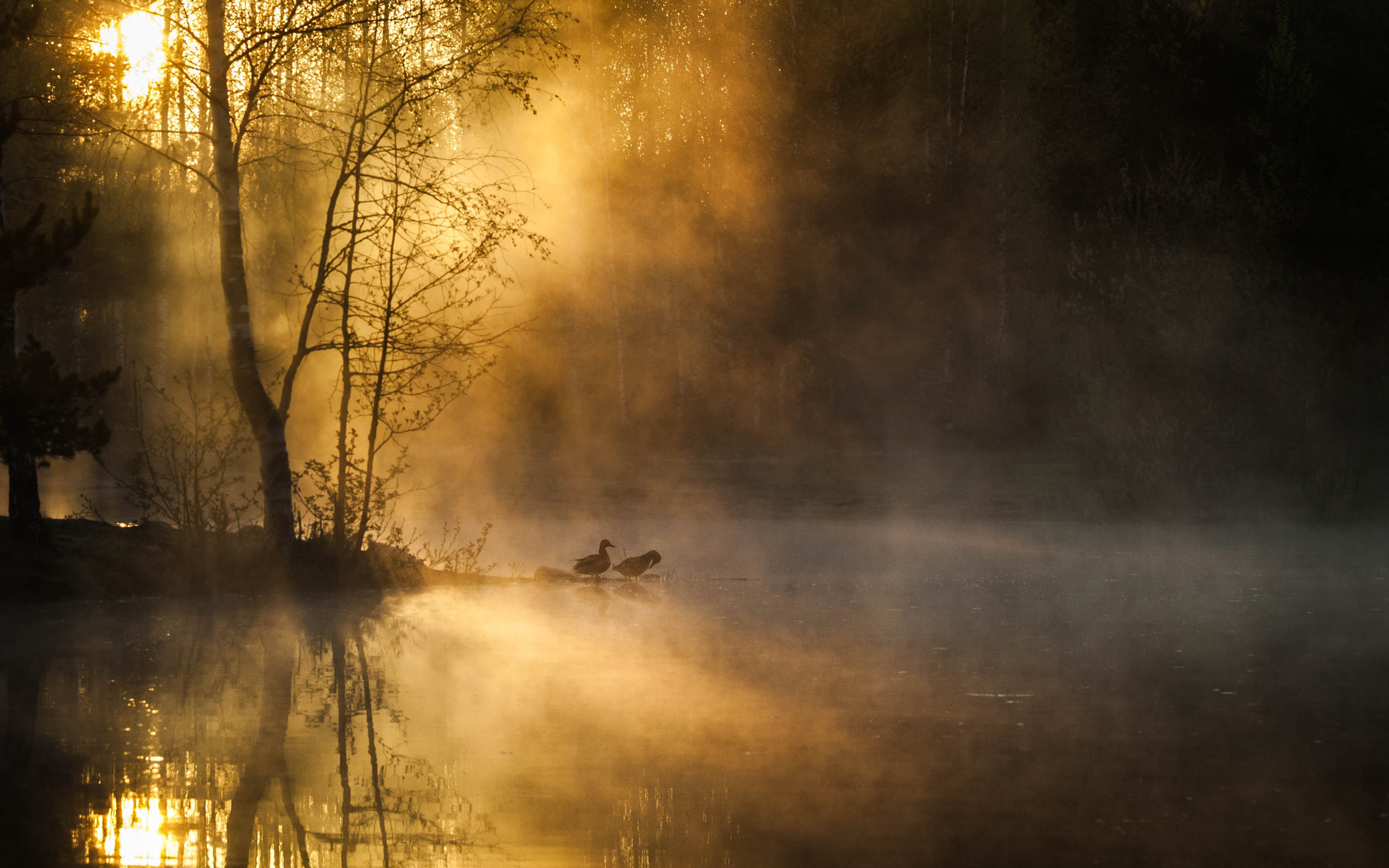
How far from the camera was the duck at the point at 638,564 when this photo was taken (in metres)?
14.3

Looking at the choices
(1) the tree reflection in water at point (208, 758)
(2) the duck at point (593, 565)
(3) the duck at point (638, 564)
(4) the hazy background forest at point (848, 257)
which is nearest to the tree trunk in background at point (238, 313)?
(4) the hazy background forest at point (848, 257)

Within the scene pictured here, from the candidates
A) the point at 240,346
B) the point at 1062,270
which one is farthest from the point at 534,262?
the point at 240,346

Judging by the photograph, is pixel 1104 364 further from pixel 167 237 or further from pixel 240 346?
pixel 167 237

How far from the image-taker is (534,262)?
126 feet

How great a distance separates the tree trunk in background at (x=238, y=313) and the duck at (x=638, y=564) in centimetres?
341

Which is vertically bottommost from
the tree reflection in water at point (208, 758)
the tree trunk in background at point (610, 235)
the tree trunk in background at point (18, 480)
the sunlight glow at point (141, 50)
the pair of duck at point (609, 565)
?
the tree reflection in water at point (208, 758)

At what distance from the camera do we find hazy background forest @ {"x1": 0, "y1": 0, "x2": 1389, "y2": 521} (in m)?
20.5

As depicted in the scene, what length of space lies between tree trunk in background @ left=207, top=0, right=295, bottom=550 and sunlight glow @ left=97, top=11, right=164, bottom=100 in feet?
1.54

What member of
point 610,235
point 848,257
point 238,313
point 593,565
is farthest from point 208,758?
point 610,235

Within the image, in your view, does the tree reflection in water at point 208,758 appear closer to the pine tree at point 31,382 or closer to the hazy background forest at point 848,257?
the pine tree at point 31,382

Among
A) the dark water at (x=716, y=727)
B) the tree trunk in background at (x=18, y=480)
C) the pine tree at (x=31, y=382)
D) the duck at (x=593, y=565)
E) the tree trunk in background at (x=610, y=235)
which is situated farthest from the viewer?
the tree trunk in background at (x=610, y=235)

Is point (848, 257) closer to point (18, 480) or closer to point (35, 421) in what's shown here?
point (18, 480)

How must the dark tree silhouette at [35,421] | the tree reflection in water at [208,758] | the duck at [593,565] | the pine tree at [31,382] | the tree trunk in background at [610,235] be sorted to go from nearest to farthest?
the tree reflection in water at [208,758] < the pine tree at [31,382] < the dark tree silhouette at [35,421] < the duck at [593,565] < the tree trunk in background at [610,235]

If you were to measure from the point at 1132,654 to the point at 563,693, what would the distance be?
4310mm
